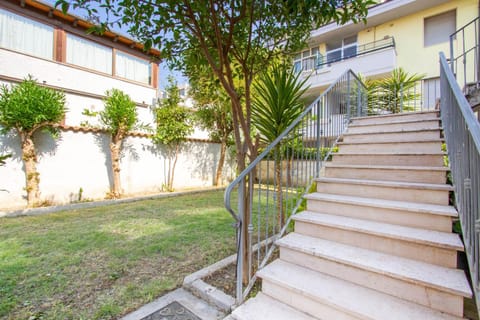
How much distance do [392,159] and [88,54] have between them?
10497 mm

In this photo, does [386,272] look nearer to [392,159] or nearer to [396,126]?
[392,159]

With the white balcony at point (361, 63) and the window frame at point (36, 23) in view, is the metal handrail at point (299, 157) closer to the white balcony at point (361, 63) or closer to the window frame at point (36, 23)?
the white balcony at point (361, 63)

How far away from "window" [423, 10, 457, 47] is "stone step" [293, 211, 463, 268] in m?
10.6

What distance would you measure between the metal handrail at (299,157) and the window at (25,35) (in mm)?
8760

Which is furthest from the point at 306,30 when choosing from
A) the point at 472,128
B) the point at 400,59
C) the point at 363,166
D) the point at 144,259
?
the point at 400,59

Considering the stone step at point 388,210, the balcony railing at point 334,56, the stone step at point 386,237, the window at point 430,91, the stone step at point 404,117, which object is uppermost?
the balcony railing at point 334,56

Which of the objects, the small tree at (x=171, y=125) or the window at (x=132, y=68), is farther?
the window at (x=132, y=68)

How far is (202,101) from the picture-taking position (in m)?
8.98

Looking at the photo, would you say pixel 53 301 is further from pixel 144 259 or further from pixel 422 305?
pixel 422 305

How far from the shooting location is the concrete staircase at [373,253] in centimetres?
166

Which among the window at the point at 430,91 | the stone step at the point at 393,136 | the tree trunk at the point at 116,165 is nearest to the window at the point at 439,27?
the window at the point at 430,91

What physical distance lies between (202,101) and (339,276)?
804cm

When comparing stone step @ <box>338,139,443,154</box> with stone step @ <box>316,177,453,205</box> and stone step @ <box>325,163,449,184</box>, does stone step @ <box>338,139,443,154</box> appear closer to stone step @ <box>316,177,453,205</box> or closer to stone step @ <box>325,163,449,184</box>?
stone step @ <box>325,163,449,184</box>

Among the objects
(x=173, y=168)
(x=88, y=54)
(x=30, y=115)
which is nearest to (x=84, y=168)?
(x=30, y=115)
